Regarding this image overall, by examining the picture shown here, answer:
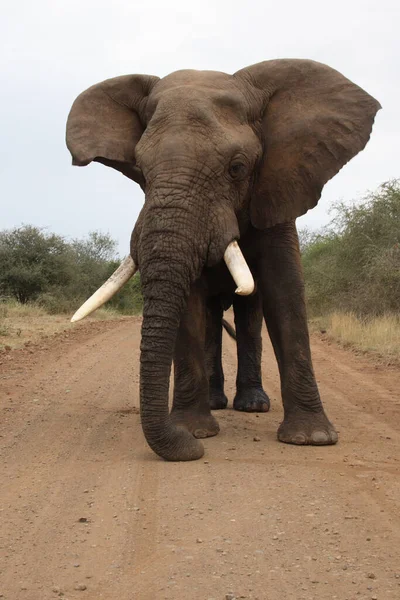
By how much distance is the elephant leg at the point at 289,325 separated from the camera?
653 centimetres

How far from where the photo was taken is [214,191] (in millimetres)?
5930

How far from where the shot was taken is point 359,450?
20.0 feet

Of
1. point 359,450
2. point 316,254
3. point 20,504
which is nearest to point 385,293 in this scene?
point 316,254

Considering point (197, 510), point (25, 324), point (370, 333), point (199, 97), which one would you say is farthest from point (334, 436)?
point (25, 324)

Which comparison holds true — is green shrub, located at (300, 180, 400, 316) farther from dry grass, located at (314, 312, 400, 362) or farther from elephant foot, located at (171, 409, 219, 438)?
elephant foot, located at (171, 409, 219, 438)

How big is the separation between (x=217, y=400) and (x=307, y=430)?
85.8 inches

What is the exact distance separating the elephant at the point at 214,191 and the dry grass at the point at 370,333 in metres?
5.84

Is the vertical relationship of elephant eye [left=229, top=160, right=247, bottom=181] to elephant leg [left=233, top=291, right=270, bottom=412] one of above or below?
above

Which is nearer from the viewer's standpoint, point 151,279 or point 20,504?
point 20,504

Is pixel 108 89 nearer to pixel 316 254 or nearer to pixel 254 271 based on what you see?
pixel 254 271

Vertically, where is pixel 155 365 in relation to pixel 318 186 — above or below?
below

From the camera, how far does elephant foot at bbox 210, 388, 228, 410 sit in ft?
27.7

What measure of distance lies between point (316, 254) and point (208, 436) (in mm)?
22901

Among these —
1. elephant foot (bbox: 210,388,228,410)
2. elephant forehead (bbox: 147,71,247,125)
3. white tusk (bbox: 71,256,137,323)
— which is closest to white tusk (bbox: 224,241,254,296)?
white tusk (bbox: 71,256,137,323)
